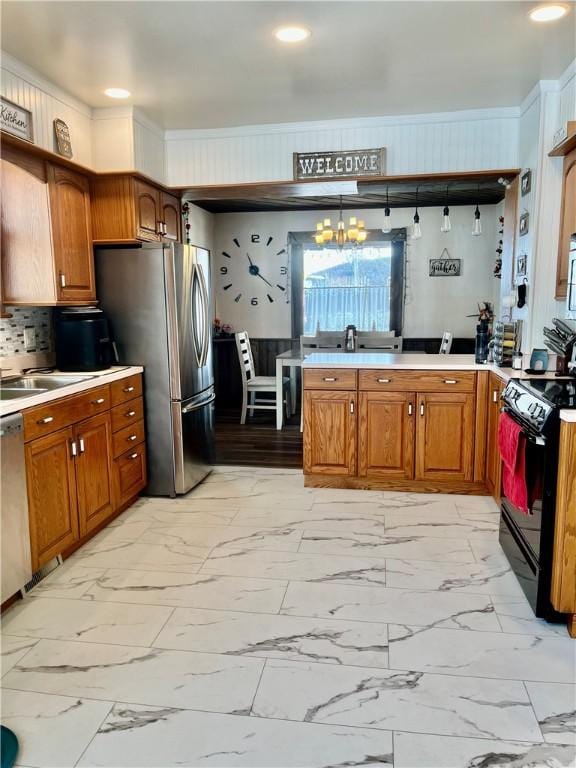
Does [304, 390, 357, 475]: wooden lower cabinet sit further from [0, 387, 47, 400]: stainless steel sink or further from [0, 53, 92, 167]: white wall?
[0, 53, 92, 167]: white wall

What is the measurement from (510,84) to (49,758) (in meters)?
3.94

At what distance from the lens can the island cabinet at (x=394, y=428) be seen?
377 cm

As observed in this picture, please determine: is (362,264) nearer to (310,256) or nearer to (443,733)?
(310,256)

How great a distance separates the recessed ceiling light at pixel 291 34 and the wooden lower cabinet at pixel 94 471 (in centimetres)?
220

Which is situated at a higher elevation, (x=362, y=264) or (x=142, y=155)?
(x=142, y=155)

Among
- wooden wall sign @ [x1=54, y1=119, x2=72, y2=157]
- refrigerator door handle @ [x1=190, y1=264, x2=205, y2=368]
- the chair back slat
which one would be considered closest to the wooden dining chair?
the chair back slat

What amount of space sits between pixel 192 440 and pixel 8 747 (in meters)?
2.41

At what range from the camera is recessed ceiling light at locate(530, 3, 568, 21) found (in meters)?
2.45

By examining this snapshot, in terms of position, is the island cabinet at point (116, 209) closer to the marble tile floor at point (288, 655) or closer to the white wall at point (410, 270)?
the marble tile floor at point (288, 655)

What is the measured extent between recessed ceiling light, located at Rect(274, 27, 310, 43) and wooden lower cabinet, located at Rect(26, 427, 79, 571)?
2.21 metres

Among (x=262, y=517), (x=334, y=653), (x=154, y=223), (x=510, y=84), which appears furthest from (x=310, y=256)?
(x=334, y=653)

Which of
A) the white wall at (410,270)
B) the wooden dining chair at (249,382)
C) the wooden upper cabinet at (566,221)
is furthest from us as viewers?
the white wall at (410,270)

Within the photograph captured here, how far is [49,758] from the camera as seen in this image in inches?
65.6

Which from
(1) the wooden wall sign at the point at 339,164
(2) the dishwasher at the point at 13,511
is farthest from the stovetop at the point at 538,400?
(2) the dishwasher at the point at 13,511
